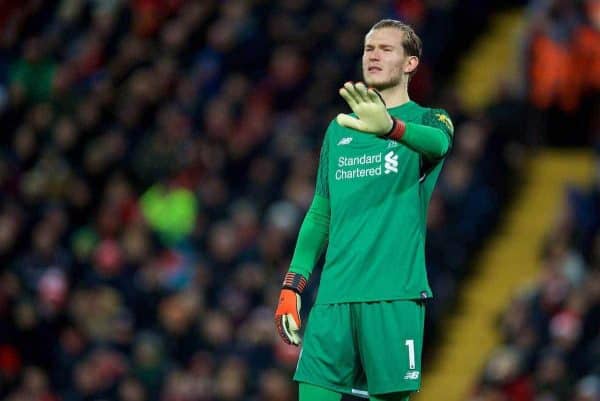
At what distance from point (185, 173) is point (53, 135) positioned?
1.81 metres

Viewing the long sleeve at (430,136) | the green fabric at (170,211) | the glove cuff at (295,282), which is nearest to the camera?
the long sleeve at (430,136)

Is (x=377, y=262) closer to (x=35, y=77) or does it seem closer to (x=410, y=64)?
(x=410, y=64)

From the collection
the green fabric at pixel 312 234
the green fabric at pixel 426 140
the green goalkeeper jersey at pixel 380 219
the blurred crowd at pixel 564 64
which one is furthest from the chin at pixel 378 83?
the blurred crowd at pixel 564 64

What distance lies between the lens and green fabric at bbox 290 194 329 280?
6.88m

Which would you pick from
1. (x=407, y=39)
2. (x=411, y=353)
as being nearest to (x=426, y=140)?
(x=407, y=39)

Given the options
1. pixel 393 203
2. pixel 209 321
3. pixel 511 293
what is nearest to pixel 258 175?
pixel 209 321

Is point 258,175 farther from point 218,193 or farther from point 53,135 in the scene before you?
point 53,135

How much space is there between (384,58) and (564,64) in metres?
8.67

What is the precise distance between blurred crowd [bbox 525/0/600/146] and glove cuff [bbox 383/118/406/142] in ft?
29.1

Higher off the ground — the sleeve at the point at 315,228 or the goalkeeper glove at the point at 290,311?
the sleeve at the point at 315,228

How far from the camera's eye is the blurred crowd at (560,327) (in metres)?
11.8

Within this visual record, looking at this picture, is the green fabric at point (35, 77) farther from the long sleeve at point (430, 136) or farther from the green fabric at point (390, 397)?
the green fabric at point (390, 397)

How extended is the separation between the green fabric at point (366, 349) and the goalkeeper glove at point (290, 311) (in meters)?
0.09

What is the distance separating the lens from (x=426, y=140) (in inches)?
251
